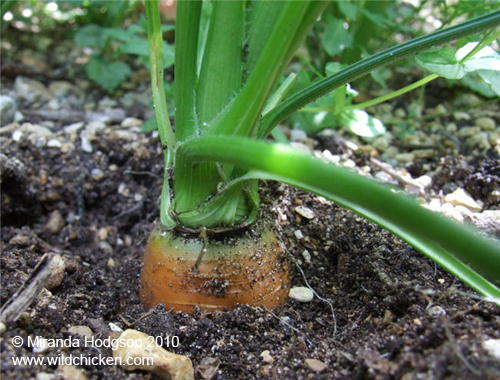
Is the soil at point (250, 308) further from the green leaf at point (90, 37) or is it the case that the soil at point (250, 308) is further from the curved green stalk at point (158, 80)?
the green leaf at point (90, 37)

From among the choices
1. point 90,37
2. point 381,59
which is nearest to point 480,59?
point 381,59

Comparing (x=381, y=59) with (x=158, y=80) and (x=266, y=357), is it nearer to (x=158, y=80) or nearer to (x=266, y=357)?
(x=158, y=80)

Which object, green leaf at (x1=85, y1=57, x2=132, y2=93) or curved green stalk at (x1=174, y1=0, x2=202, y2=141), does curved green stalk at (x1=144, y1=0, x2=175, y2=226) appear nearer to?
curved green stalk at (x1=174, y1=0, x2=202, y2=141)

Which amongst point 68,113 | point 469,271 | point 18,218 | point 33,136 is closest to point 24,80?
point 68,113

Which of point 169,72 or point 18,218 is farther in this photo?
point 169,72

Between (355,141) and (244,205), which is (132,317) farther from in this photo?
(355,141)

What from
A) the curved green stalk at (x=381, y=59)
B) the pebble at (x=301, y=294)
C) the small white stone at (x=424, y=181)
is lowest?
the pebble at (x=301, y=294)

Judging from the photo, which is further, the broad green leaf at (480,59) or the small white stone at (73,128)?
the small white stone at (73,128)

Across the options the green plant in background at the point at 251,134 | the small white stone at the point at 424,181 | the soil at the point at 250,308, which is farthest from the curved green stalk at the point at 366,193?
the small white stone at the point at 424,181
